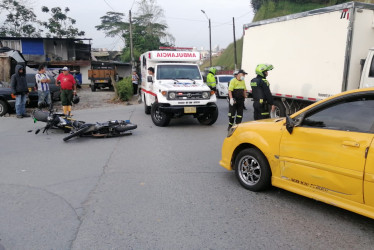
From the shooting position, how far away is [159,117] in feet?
32.6

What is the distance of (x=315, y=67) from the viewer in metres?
8.28

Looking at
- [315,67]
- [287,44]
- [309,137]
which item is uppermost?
[287,44]

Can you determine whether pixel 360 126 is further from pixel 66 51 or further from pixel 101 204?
pixel 66 51

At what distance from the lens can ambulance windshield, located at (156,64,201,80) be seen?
10.6 metres

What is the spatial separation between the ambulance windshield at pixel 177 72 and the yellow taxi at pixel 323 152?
6.28 m

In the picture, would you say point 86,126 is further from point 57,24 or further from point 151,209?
point 57,24

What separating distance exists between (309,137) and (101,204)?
269 centimetres

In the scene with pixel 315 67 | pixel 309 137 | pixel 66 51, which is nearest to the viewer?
pixel 309 137

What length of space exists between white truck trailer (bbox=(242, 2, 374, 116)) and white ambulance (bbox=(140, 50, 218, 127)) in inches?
83.9

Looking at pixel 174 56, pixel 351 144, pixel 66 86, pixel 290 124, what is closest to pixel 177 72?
pixel 174 56

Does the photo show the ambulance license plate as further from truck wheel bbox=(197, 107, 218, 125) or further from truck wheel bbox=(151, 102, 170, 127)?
truck wheel bbox=(197, 107, 218, 125)

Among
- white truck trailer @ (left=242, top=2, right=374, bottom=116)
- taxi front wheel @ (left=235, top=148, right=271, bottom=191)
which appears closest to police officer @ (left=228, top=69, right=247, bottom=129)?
white truck trailer @ (left=242, top=2, right=374, bottom=116)

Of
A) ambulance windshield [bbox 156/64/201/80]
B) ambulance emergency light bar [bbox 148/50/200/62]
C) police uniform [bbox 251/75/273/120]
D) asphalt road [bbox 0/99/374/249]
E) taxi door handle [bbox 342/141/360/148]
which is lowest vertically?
asphalt road [bbox 0/99/374/249]

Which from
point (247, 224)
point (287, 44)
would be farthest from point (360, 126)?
point (287, 44)
